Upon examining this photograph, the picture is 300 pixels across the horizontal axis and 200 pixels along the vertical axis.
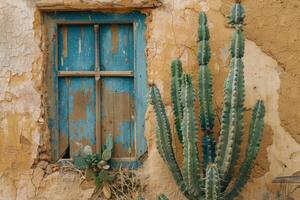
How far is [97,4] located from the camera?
618 cm

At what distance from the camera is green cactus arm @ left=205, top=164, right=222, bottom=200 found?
5.49 metres

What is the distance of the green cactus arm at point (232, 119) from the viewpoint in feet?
18.5

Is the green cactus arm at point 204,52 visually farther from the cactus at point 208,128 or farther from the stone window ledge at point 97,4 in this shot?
the stone window ledge at point 97,4

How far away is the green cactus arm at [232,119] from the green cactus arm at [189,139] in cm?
21

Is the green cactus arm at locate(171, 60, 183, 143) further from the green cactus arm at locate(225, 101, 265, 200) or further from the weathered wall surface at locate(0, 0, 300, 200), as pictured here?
the green cactus arm at locate(225, 101, 265, 200)

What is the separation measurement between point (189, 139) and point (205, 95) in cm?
44

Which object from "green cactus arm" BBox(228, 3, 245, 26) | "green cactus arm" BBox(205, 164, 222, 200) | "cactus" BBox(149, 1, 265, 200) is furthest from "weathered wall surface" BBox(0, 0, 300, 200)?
"green cactus arm" BBox(205, 164, 222, 200)

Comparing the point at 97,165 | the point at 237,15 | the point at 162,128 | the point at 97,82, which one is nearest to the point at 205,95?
the point at 162,128

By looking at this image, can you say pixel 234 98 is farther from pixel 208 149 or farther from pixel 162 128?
pixel 162 128

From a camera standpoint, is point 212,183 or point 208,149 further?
Result: point 208,149

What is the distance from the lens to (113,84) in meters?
6.34

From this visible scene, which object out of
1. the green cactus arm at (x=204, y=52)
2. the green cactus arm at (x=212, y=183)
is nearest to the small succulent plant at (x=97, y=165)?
the green cactus arm at (x=212, y=183)

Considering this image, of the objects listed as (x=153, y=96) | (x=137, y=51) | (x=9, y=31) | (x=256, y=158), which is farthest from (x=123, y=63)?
(x=256, y=158)

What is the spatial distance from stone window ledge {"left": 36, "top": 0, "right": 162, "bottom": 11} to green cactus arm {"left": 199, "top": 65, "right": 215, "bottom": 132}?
29.3 inches
